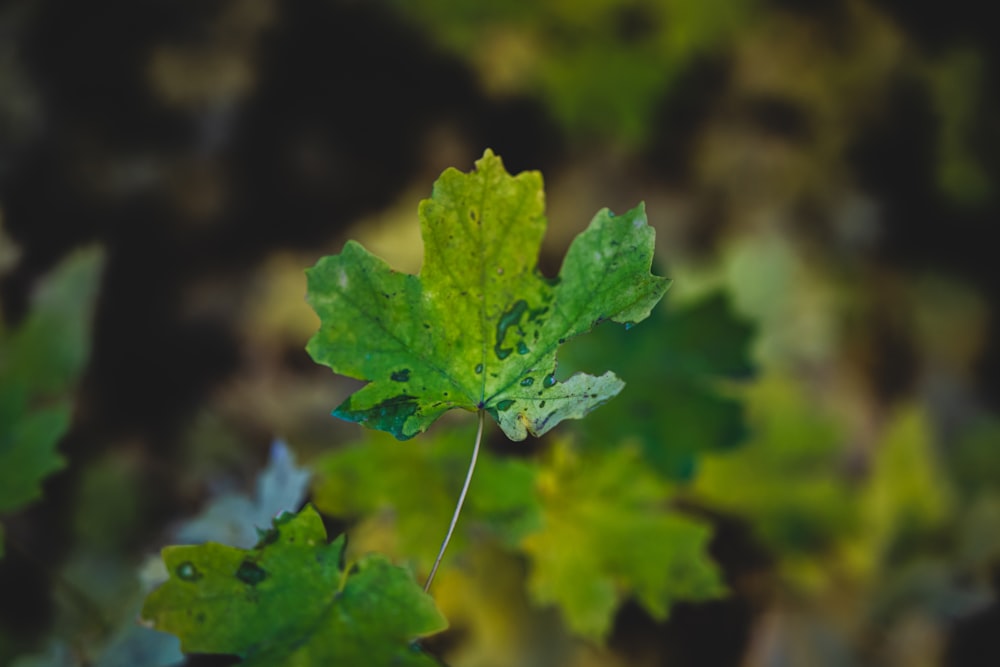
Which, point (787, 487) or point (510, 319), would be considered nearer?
point (510, 319)

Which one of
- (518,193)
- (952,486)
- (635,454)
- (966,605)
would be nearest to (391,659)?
(518,193)

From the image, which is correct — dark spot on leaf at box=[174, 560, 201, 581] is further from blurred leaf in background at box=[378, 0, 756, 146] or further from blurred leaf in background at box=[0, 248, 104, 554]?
Answer: blurred leaf in background at box=[378, 0, 756, 146]

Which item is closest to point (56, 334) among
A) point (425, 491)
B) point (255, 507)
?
point (255, 507)

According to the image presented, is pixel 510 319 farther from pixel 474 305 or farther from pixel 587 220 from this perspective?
pixel 587 220

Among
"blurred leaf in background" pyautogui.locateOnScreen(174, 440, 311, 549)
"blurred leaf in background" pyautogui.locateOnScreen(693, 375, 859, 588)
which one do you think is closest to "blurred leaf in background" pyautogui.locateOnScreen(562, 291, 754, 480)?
"blurred leaf in background" pyautogui.locateOnScreen(693, 375, 859, 588)

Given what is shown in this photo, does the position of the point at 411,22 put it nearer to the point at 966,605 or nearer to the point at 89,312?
the point at 89,312

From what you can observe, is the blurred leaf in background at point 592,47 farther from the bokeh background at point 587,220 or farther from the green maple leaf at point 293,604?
the green maple leaf at point 293,604

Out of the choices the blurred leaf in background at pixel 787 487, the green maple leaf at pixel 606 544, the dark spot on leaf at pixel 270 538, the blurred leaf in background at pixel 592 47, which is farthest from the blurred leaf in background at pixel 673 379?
the blurred leaf in background at pixel 592 47
